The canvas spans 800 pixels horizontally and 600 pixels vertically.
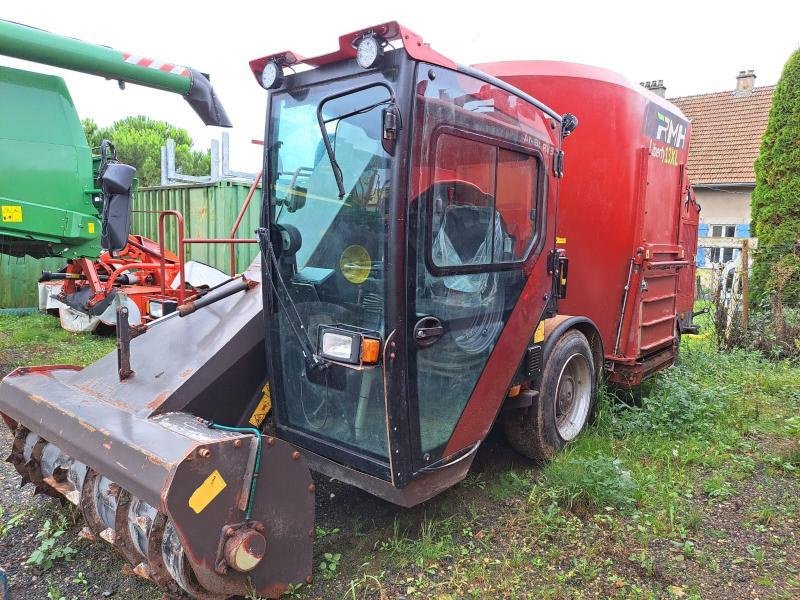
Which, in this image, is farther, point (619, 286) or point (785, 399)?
point (785, 399)

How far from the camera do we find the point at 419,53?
2.32 metres

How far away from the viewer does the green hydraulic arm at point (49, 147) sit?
5.11 metres

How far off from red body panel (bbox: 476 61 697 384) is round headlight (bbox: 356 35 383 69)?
2184 mm

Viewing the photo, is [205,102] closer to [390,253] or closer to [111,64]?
[111,64]

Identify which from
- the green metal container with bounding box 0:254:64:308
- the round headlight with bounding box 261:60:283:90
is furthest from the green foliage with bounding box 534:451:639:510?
the green metal container with bounding box 0:254:64:308

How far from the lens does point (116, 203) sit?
11.0 ft

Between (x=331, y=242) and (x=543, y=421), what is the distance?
175 centimetres

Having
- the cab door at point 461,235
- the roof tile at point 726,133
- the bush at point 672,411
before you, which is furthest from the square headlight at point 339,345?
the roof tile at point 726,133

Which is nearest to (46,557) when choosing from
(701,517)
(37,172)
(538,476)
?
(538,476)

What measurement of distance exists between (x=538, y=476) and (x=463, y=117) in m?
2.17

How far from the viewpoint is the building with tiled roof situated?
1555 cm

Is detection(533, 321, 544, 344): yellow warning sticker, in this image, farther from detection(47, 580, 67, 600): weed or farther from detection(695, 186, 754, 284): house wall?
detection(695, 186, 754, 284): house wall

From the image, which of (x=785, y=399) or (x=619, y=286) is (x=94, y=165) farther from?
(x=785, y=399)

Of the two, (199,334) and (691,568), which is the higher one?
(199,334)
